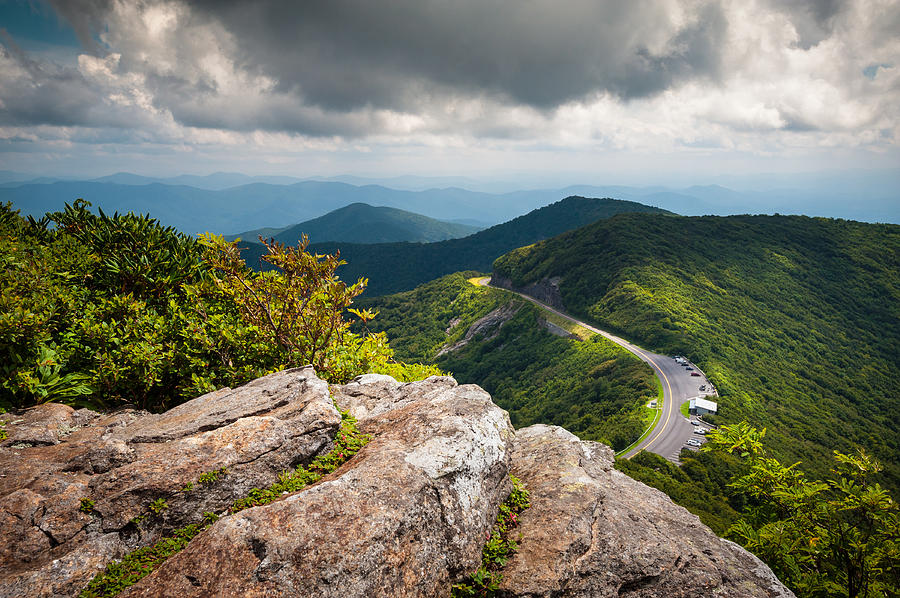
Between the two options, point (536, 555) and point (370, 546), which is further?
point (536, 555)

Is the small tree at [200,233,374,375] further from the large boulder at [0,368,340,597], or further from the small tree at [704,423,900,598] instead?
the small tree at [704,423,900,598]

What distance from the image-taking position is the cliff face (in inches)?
283

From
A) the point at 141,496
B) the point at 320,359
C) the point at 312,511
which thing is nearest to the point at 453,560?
the point at 312,511

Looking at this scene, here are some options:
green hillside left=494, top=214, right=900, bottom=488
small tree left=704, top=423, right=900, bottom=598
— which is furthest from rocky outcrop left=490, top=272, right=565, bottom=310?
small tree left=704, top=423, right=900, bottom=598

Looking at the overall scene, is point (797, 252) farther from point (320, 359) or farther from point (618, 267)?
point (320, 359)

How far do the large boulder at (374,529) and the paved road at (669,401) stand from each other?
60208mm

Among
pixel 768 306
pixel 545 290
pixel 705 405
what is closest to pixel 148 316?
pixel 705 405

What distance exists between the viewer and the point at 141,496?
28.3 ft

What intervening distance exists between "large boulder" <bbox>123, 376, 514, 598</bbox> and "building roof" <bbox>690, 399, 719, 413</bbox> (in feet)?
243

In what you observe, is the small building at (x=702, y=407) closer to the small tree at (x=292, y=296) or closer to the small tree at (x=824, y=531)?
the small tree at (x=824, y=531)

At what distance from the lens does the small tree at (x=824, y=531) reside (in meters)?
11.8

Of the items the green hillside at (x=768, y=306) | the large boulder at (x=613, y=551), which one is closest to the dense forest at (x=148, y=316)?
the large boulder at (x=613, y=551)

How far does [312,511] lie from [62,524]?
5.36 meters

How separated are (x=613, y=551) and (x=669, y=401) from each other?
7767 cm
